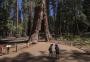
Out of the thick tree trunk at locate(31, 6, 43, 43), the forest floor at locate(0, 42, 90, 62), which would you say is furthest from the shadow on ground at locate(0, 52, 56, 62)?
the thick tree trunk at locate(31, 6, 43, 43)

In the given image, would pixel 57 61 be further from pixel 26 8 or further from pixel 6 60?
Result: pixel 26 8

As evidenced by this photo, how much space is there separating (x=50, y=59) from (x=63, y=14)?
181 ft

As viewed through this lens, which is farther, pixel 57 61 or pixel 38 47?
pixel 38 47

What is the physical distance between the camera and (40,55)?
24.0m

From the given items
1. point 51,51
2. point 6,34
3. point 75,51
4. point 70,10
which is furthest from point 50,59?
point 6,34

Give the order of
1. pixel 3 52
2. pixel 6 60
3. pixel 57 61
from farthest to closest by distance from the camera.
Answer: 1. pixel 3 52
2. pixel 6 60
3. pixel 57 61

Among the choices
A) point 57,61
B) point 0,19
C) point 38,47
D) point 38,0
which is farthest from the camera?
point 0,19

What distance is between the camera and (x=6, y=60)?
22.2m

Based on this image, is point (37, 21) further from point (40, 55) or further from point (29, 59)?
point (29, 59)

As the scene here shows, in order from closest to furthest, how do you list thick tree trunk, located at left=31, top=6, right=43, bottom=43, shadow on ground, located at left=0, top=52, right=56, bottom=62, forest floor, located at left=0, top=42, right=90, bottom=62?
1. shadow on ground, located at left=0, top=52, right=56, bottom=62
2. forest floor, located at left=0, top=42, right=90, bottom=62
3. thick tree trunk, located at left=31, top=6, right=43, bottom=43

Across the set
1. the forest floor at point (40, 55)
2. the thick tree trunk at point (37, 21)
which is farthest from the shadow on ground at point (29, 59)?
the thick tree trunk at point (37, 21)

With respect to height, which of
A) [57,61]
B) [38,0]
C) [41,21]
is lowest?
[57,61]

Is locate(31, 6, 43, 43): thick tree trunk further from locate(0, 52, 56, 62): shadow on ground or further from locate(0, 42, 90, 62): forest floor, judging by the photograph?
locate(0, 52, 56, 62): shadow on ground

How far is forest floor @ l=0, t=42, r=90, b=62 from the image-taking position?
71.0 feet
